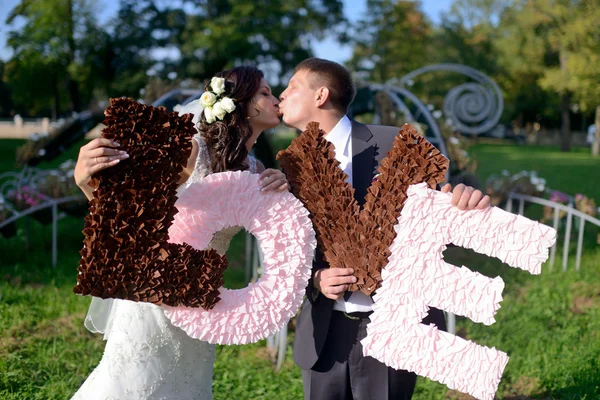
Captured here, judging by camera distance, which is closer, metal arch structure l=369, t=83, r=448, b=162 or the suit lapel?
the suit lapel

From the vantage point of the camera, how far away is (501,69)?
3744 cm

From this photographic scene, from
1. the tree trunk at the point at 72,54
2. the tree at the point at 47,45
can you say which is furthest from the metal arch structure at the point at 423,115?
the tree trunk at the point at 72,54

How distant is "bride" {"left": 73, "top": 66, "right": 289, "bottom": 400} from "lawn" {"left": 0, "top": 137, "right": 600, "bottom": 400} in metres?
1.66

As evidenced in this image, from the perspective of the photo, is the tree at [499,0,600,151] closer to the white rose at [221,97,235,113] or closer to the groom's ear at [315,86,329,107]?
the groom's ear at [315,86,329,107]

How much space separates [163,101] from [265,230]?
5.79 metres

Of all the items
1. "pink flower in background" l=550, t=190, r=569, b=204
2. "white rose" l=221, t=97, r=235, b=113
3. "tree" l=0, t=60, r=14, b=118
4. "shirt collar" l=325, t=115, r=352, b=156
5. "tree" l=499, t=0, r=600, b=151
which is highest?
"tree" l=499, t=0, r=600, b=151

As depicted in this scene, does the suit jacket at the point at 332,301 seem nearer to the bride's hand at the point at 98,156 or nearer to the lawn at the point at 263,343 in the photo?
the bride's hand at the point at 98,156

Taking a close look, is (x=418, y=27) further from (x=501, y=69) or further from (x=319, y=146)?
(x=319, y=146)

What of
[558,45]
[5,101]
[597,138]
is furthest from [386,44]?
[5,101]

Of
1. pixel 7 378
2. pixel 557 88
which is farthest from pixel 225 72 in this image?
pixel 557 88

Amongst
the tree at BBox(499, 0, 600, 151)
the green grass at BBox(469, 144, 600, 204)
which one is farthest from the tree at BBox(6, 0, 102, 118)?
the tree at BBox(499, 0, 600, 151)

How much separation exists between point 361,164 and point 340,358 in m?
0.84

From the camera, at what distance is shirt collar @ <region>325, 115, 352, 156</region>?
7.99 feet

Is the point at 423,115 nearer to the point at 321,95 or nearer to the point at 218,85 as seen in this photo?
the point at 321,95
